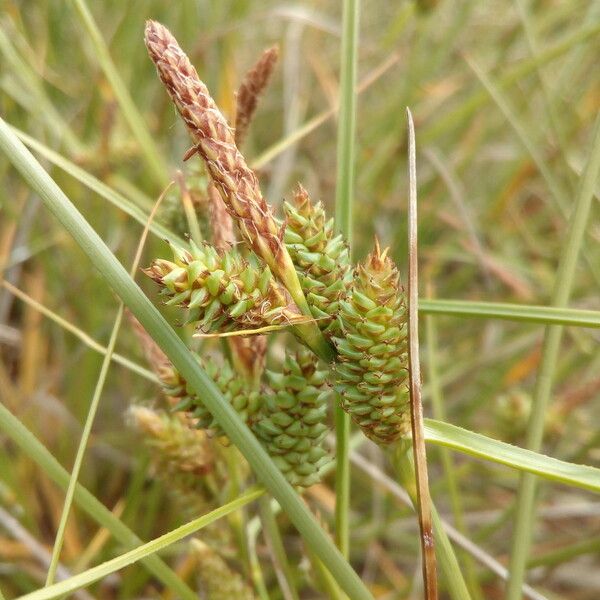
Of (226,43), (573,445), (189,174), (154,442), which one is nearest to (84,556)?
(154,442)

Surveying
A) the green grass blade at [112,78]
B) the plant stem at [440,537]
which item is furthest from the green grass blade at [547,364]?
the green grass blade at [112,78]

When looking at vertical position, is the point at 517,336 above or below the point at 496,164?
below

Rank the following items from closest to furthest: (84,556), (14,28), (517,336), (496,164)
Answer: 1. (84,556)
2. (14,28)
3. (517,336)
4. (496,164)

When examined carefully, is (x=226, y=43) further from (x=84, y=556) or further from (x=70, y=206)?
(x=70, y=206)

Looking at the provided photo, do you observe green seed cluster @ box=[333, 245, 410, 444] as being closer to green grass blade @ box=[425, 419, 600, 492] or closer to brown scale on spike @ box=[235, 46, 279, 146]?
green grass blade @ box=[425, 419, 600, 492]

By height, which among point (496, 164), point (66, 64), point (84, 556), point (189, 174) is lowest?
point (84, 556)

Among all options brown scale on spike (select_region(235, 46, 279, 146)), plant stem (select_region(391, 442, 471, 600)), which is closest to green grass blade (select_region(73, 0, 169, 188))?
brown scale on spike (select_region(235, 46, 279, 146))
